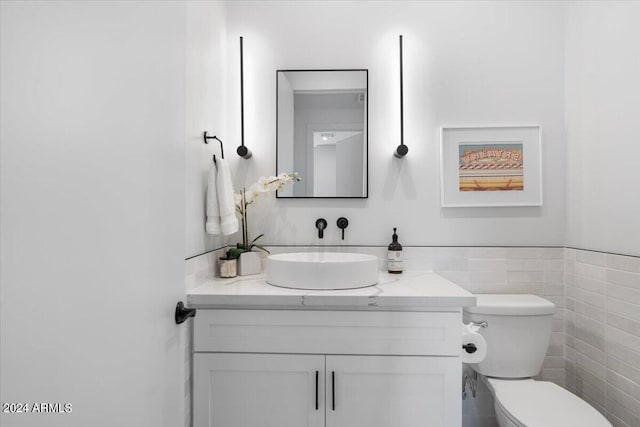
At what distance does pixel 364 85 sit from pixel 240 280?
3.81 feet

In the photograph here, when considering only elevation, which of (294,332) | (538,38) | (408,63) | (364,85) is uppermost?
(538,38)

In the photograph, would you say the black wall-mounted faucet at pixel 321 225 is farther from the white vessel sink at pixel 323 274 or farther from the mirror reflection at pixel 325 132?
the white vessel sink at pixel 323 274

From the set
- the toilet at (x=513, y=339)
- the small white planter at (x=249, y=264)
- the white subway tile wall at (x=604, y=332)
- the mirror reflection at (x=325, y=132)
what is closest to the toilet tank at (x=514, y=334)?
the toilet at (x=513, y=339)

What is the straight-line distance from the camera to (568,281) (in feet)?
5.54

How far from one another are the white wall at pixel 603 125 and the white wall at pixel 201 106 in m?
1.68

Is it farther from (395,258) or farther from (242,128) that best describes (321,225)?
(242,128)

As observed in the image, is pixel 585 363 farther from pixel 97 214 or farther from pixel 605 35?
pixel 97 214

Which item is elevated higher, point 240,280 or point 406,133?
point 406,133

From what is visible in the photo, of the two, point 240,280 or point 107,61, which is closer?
point 107,61

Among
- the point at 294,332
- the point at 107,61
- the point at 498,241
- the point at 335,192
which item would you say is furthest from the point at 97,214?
the point at 498,241

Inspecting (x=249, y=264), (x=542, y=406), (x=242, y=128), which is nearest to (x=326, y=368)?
(x=249, y=264)

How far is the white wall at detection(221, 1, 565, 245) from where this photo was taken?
68.6 inches

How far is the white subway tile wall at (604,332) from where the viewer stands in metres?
1.30

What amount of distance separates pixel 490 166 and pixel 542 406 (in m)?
1.08
